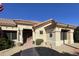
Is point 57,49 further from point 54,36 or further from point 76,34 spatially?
point 76,34

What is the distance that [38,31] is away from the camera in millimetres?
7000

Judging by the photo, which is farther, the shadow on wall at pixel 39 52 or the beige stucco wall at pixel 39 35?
the beige stucco wall at pixel 39 35

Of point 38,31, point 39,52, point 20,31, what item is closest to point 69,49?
point 39,52

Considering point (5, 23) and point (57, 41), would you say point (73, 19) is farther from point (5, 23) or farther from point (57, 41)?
point (5, 23)

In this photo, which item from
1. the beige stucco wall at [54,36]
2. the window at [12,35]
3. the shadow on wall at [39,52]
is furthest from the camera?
the beige stucco wall at [54,36]

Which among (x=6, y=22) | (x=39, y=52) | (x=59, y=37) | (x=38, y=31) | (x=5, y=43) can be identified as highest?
(x=6, y=22)

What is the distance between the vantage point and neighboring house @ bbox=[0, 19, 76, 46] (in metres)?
6.93

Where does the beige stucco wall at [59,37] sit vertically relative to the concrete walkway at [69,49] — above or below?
above

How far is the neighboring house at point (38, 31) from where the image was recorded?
6934 mm

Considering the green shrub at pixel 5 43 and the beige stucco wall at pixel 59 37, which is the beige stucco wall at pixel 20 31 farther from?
the beige stucco wall at pixel 59 37

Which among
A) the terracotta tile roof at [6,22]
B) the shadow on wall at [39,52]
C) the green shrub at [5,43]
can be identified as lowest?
the shadow on wall at [39,52]

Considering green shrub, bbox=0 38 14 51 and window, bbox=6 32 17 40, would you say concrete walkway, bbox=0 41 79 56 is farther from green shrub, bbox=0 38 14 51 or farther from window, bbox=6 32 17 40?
window, bbox=6 32 17 40

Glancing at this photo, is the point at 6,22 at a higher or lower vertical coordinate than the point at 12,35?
higher

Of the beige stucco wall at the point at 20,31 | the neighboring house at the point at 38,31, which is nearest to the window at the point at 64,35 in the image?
the neighboring house at the point at 38,31
